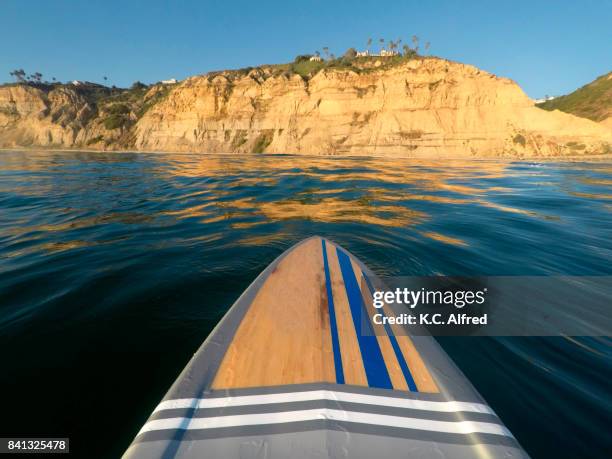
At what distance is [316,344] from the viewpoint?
210 cm

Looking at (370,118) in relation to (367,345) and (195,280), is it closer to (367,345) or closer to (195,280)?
(195,280)

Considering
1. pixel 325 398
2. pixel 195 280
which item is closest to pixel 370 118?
pixel 195 280

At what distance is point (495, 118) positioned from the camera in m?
37.5

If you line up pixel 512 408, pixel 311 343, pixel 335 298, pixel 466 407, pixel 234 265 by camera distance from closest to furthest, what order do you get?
pixel 466 407, pixel 512 408, pixel 311 343, pixel 335 298, pixel 234 265

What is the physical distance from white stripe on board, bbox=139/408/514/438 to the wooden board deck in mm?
231

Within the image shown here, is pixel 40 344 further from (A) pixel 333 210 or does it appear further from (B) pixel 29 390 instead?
(A) pixel 333 210

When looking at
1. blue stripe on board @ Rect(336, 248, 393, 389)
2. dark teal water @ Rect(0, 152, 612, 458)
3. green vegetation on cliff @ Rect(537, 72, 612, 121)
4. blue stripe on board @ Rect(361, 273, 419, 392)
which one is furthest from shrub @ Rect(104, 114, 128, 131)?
green vegetation on cliff @ Rect(537, 72, 612, 121)

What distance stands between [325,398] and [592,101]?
339 feet

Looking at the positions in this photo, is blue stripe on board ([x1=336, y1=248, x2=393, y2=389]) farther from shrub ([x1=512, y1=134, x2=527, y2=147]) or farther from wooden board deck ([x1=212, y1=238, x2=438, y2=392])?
shrub ([x1=512, y1=134, x2=527, y2=147])

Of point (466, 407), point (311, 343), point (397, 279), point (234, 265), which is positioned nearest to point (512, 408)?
point (466, 407)

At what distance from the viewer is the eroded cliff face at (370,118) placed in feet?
120

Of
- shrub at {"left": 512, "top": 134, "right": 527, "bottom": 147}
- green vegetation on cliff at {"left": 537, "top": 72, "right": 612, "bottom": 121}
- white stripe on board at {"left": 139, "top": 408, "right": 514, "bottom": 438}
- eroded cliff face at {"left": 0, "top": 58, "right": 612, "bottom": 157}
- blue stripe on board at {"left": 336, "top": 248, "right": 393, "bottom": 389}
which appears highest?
green vegetation on cliff at {"left": 537, "top": 72, "right": 612, "bottom": 121}

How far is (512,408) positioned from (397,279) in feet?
6.23

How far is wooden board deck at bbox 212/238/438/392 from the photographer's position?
1.79 metres
